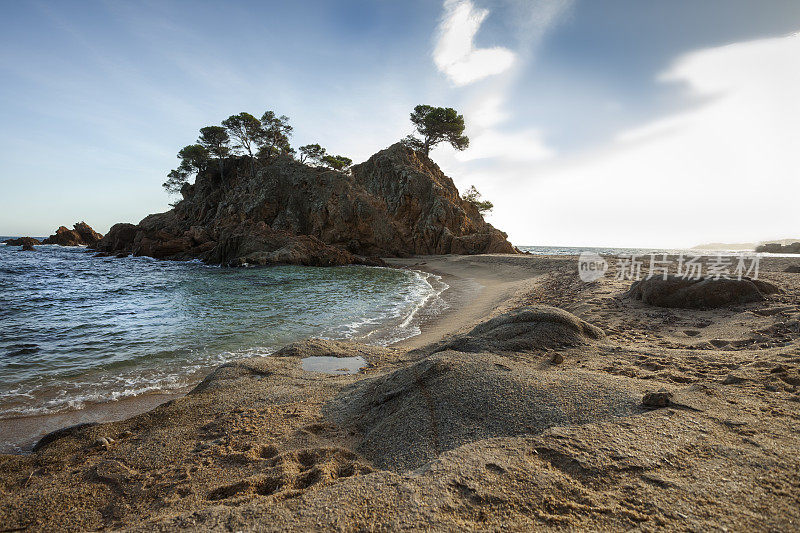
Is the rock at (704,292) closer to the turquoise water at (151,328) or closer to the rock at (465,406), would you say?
the rock at (465,406)

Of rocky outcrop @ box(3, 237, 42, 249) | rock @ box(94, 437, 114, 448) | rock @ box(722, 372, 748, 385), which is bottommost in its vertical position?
rock @ box(94, 437, 114, 448)

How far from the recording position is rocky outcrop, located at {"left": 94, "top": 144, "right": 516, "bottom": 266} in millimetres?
39250

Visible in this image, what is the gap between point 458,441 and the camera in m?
2.93

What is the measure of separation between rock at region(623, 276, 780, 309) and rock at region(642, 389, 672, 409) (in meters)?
5.77

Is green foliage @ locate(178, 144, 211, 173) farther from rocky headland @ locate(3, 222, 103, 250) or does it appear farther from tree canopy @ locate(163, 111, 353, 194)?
rocky headland @ locate(3, 222, 103, 250)

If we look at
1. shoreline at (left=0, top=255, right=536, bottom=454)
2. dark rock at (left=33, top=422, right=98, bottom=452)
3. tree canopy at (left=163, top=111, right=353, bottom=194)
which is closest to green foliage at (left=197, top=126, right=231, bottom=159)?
tree canopy at (left=163, top=111, right=353, bottom=194)

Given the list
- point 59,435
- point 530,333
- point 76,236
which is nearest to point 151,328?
point 59,435

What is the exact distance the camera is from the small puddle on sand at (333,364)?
249 inches

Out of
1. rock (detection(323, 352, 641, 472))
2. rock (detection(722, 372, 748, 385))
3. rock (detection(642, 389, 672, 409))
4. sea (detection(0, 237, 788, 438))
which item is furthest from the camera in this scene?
sea (detection(0, 237, 788, 438))

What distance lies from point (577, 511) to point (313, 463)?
7.23 ft

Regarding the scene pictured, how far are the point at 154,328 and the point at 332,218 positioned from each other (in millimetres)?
34055

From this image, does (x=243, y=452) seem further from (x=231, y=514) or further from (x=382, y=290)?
(x=382, y=290)

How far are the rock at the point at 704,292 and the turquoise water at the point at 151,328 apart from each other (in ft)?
20.7

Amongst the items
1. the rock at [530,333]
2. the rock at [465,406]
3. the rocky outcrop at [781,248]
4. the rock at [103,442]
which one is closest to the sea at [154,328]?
the rock at [103,442]
